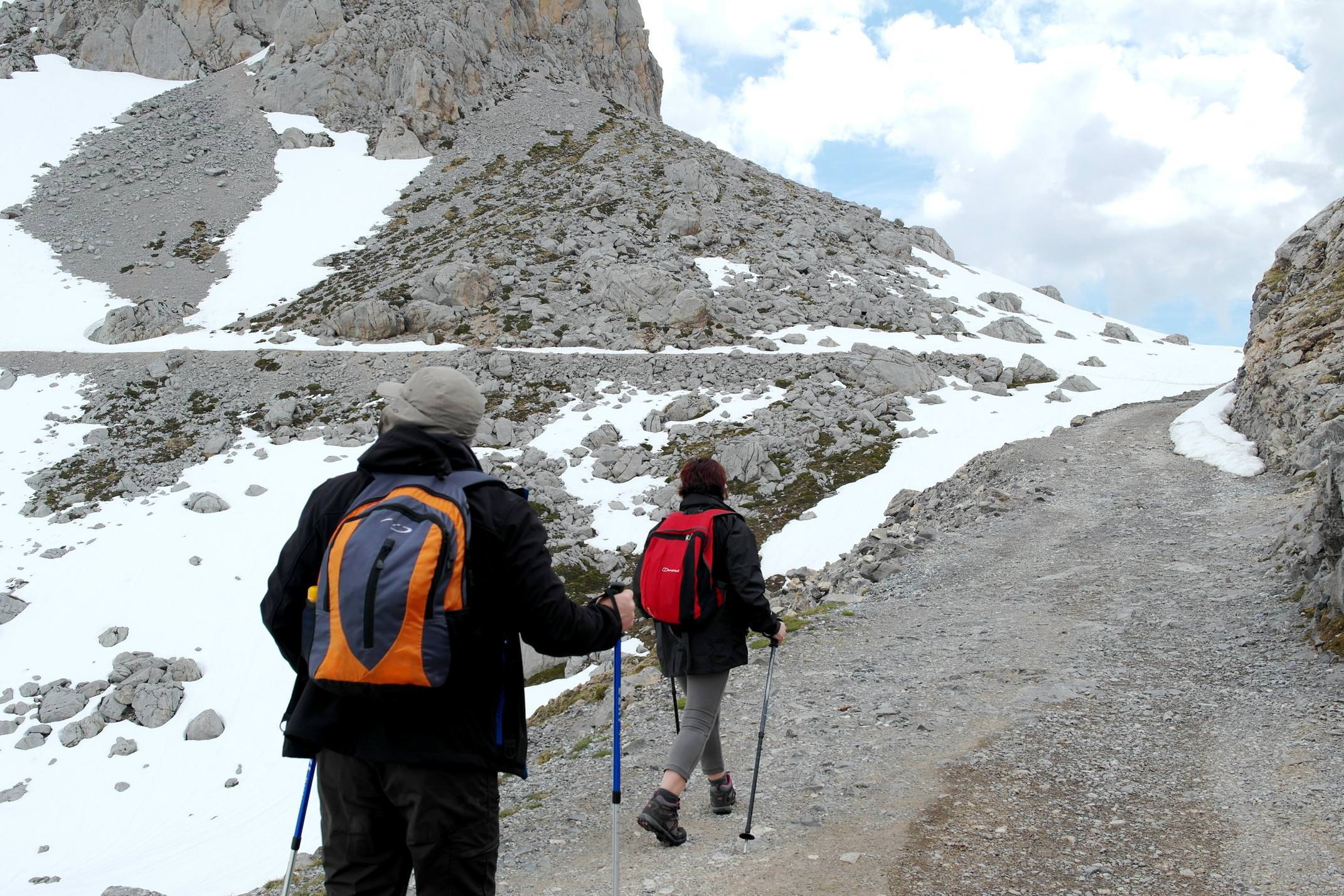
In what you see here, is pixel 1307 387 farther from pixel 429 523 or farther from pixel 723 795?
pixel 429 523

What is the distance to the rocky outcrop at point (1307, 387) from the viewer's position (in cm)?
1029

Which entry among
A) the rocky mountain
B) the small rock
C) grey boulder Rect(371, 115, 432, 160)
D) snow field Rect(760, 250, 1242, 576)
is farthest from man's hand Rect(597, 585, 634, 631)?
grey boulder Rect(371, 115, 432, 160)

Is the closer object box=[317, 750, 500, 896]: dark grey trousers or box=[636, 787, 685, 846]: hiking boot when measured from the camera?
box=[317, 750, 500, 896]: dark grey trousers

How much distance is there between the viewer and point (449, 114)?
271 feet

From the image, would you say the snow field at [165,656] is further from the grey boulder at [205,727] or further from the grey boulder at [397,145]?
the grey boulder at [397,145]

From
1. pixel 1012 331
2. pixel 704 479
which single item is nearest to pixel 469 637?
pixel 704 479

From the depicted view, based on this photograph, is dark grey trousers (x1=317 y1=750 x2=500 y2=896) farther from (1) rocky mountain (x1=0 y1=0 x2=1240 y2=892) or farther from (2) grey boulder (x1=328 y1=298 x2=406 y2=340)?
(2) grey boulder (x1=328 y1=298 x2=406 y2=340)

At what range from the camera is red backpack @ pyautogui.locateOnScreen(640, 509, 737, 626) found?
19.7 feet

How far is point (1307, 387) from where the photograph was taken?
63.8ft

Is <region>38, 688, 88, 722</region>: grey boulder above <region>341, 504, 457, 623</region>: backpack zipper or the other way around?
the other way around

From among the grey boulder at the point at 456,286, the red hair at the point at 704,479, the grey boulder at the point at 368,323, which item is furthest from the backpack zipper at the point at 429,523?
the grey boulder at the point at 456,286

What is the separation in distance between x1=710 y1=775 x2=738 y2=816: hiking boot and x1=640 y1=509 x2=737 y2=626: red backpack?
1.73 m

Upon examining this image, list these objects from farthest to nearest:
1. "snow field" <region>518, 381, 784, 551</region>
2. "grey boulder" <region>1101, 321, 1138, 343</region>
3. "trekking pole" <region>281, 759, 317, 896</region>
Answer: "grey boulder" <region>1101, 321, 1138, 343</region> < "snow field" <region>518, 381, 784, 551</region> < "trekking pole" <region>281, 759, 317, 896</region>

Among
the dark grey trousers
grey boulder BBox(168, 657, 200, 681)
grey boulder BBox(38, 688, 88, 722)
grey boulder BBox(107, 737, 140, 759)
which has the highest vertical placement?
the dark grey trousers
